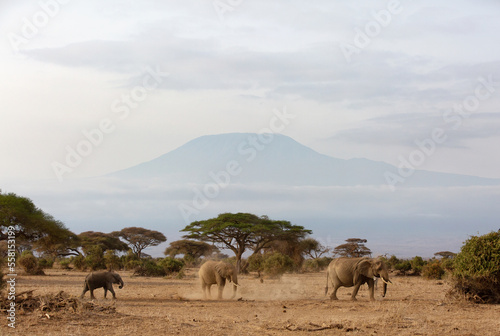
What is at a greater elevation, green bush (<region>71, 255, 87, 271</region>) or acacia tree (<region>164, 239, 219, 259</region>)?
acacia tree (<region>164, 239, 219, 259</region>)

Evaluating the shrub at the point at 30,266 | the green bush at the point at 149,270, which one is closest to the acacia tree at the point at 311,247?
the green bush at the point at 149,270

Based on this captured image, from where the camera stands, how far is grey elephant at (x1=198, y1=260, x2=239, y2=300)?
20.8 m

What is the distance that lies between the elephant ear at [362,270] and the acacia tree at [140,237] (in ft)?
158

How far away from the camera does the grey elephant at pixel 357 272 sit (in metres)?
18.9

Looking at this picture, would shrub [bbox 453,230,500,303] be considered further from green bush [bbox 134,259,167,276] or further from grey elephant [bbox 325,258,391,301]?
green bush [bbox 134,259,167,276]

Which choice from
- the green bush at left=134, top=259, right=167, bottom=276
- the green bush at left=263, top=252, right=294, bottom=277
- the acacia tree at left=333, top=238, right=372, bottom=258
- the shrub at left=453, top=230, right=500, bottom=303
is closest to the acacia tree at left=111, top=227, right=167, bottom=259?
the acacia tree at left=333, top=238, right=372, bottom=258

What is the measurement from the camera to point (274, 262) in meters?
31.6

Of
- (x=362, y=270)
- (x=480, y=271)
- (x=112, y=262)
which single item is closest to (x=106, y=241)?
(x=112, y=262)

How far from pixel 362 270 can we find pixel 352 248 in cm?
3953

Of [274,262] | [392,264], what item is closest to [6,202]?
[274,262]

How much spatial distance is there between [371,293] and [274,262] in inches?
510

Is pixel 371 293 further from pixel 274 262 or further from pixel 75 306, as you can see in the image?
pixel 274 262

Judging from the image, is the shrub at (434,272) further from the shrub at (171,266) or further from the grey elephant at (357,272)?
the shrub at (171,266)

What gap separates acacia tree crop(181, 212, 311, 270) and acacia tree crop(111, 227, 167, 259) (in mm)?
23041
